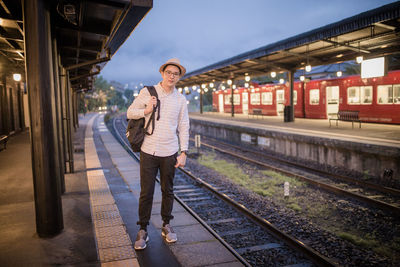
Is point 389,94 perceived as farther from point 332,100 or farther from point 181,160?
point 181,160

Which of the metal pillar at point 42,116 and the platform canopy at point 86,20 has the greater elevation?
the platform canopy at point 86,20

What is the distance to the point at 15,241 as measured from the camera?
3504 millimetres

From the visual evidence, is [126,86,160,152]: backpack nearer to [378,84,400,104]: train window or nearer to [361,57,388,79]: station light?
[361,57,388,79]: station light

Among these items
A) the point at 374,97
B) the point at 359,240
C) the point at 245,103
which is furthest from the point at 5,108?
the point at 245,103

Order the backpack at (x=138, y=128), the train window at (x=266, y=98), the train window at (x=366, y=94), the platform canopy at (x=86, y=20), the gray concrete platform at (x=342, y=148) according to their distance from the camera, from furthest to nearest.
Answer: the train window at (x=266, y=98), the train window at (x=366, y=94), the gray concrete platform at (x=342, y=148), the platform canopy at (x=86, y=20), the backpack at (x=138, y=128)

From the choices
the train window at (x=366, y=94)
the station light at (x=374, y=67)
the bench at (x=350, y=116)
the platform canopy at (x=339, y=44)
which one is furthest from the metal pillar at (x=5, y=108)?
the train window at (x=366, y=94)

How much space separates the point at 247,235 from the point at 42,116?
3.64m

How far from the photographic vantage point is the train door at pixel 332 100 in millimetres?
17703

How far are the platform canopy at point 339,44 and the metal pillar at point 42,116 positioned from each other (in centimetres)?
874

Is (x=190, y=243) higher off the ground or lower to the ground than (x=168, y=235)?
lower

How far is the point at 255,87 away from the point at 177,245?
23693 mm

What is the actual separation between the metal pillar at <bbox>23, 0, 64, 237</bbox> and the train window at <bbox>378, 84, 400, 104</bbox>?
14851 millimetres

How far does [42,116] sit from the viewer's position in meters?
3.41

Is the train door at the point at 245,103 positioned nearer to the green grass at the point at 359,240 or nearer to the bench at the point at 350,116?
the bench at the point at 350,116
